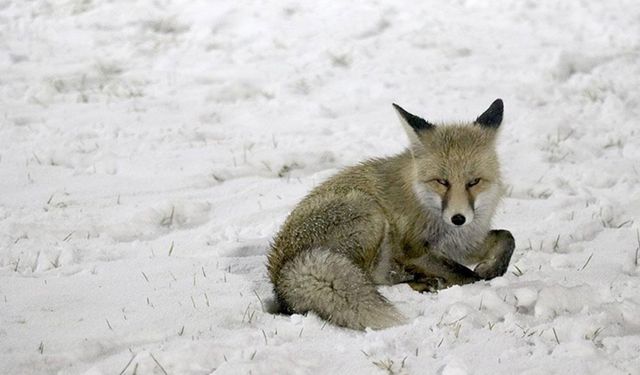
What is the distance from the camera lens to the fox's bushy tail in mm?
4100

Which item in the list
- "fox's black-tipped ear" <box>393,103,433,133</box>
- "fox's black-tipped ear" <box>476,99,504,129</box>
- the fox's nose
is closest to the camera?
the fox's nose

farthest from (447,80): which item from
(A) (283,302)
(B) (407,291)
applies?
(A) (283,302)

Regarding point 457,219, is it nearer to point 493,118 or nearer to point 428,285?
point 428,285

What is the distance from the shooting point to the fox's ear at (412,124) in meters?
5.05

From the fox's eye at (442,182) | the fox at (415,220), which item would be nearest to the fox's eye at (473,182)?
the fox at (415,220)

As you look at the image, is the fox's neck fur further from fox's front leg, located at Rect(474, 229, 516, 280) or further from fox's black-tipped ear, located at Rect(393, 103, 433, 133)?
fox's black-tipped ear, located at Rect(393, 103, 433, 133)

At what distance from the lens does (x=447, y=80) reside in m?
9.48

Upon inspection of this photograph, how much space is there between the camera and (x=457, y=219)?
15.2ft

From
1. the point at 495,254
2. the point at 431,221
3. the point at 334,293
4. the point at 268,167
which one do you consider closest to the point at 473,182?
the point at 431,221

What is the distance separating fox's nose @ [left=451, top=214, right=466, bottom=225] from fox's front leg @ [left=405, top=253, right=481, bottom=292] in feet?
1.46

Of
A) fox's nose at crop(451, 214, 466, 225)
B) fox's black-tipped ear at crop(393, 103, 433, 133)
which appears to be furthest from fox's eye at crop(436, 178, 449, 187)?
fox's black-tipped ear at crop(393, 103, 433, 133)

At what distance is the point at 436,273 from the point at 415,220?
1.36 ft

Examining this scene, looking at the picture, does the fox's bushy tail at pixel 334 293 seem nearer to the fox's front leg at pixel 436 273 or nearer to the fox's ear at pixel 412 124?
the fox's front leg at pixel 436 273

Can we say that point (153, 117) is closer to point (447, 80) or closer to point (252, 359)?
point (447, 80)
